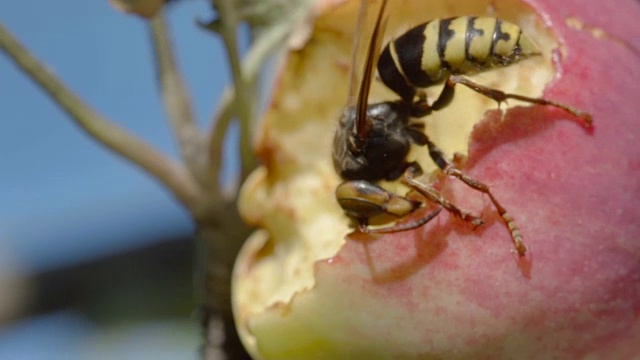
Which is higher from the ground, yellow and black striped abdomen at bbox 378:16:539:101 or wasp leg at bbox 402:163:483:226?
yellow and black striped abdomen at bbox 378:16:539:101

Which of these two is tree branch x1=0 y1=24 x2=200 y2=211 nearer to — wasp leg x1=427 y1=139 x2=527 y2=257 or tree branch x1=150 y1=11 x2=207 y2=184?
tree branch x1=150 y1=11 x2=207 y2=184

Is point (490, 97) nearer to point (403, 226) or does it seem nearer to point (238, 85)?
point (403, 226)

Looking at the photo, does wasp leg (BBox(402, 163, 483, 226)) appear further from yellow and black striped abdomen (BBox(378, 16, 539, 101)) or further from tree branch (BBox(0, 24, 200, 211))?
tree branch (BBox(0, 24, 200, 211))

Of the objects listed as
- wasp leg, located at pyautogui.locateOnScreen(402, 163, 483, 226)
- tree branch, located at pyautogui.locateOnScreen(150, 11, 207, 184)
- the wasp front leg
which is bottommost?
tree branch, located at pyautogui.locateOnScreen(150, 11, 207, 184)

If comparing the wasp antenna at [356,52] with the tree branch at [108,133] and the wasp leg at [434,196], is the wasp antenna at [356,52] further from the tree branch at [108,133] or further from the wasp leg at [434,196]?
the tree branch at [108,133]

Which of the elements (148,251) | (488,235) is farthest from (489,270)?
(148,251)

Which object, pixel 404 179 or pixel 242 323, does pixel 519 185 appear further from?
pixel 242 323

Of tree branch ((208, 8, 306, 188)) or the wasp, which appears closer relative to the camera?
the wasp

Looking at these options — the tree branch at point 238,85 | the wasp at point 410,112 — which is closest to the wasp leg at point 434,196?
the wasp at point 410,112

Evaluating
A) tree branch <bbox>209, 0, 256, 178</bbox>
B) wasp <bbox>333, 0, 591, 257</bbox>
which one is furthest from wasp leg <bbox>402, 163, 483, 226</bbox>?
tree branch <bbox>209, 0, 256, 178</bbox>
